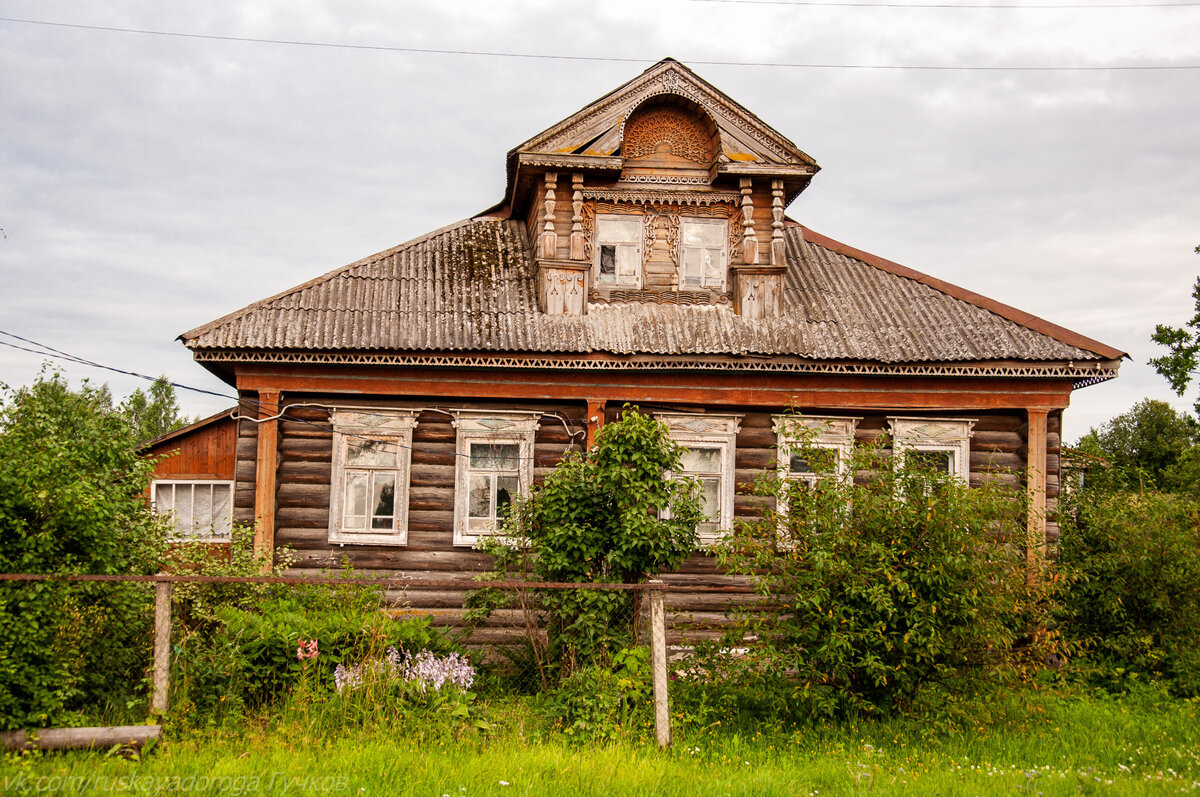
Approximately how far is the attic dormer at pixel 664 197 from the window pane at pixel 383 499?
122 inches

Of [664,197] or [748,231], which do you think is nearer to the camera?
[748,231]

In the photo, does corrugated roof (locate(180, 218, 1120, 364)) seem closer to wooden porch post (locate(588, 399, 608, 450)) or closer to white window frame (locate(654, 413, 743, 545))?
wooden porch post (locate(588, 399, 608, 450))

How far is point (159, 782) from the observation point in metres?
5.50

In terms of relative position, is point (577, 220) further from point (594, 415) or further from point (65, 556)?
point (65, 556)

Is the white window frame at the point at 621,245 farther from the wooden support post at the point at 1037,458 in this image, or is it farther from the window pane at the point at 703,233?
the wooden support post at the point at 1037,458

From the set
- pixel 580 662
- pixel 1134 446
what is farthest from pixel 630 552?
pixel 1134 446

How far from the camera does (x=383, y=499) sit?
1089cm

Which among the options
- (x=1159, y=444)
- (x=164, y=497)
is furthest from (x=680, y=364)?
(x=1159, y=444)

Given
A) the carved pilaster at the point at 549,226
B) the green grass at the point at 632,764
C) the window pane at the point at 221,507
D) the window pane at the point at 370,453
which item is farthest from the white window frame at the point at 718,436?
the window pane at the point at 221,507

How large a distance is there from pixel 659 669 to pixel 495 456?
4885 millimetres

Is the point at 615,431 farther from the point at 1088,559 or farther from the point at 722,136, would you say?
the point at 1088,559

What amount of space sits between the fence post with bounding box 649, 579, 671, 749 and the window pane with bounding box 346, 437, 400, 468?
5.17m

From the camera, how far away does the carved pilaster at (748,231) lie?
464 inches

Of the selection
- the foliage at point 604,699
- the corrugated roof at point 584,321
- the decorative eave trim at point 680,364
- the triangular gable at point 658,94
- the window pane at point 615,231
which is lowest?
the foliage at point 604,699
